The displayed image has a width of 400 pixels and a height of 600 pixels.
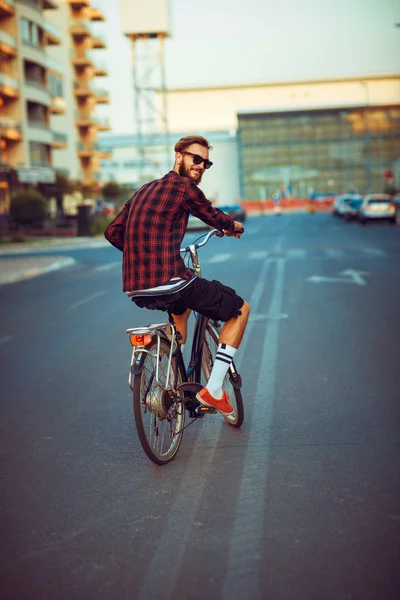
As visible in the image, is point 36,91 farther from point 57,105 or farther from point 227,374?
point 227,374

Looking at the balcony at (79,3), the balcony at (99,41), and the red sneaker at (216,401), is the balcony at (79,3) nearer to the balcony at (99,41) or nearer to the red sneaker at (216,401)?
Answer: the balcony at (99,41)

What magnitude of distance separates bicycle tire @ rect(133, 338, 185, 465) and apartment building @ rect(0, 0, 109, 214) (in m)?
48.2

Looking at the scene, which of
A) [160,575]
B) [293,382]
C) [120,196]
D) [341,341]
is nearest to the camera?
[160,575]

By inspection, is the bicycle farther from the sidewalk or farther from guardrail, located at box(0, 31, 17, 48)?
guardrail, located at box(0, 31, 17, 48)

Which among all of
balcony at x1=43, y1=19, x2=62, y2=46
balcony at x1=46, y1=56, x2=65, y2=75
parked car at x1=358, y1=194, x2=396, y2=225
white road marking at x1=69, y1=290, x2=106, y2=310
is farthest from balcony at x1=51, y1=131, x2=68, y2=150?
white road marking at x1=69, y1=290, x2=106, y2=310

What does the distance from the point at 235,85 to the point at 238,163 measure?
751 inches

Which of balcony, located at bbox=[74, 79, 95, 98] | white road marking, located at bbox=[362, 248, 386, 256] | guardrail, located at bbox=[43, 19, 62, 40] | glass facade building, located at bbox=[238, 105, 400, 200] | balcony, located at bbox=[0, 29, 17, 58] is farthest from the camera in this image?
glass facade building, located at bbox=[238, 105, 400, 200]

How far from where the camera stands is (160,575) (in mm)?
3422

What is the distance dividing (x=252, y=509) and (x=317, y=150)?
356 ft

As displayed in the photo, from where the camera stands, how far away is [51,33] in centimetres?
6400

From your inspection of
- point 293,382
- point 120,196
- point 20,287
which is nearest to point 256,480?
point 293,382

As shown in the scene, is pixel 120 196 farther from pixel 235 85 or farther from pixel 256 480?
pixel 256 480

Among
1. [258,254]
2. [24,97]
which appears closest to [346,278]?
[258,254]

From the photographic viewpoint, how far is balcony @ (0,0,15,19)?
178ft
